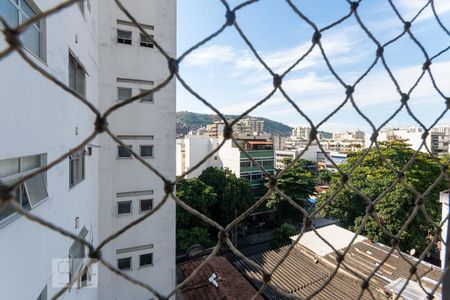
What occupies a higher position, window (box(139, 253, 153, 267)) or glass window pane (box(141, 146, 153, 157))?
glass window pane (box(141, 146, 153, 157))

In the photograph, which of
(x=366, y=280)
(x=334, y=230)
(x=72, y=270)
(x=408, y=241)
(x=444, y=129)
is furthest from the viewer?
(x=444, y=129)

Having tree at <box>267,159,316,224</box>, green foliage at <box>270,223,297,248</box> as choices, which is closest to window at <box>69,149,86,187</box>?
green foliage at <box>270,223,297,248</box>

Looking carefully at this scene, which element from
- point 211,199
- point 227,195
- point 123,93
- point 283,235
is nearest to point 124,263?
point 123,93

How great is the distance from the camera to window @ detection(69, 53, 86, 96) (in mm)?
1983

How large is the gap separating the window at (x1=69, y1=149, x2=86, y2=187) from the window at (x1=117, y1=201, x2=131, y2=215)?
126 cm

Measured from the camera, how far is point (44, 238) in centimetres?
132

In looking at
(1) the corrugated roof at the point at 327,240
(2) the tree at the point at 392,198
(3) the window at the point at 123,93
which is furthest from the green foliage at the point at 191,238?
(3) the window at the point at 123,93

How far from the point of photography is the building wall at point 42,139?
0.97 metres

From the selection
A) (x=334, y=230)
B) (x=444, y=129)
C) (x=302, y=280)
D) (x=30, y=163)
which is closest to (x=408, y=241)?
(x=334, y=230)

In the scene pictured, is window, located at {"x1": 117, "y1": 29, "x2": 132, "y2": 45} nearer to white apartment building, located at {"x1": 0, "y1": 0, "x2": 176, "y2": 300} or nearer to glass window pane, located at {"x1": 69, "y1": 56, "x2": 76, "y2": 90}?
white apartment building, located at {"x1": 0, "y1": 0, "x2": 176, "y2": 300}

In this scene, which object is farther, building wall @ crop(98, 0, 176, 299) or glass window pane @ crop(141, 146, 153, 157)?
glass window pane @ crop(141, 146, 153, 157)

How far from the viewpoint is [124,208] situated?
360 centimetres

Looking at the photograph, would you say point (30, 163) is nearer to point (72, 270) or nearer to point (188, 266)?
point (72, 270)

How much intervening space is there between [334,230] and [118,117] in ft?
17.0
